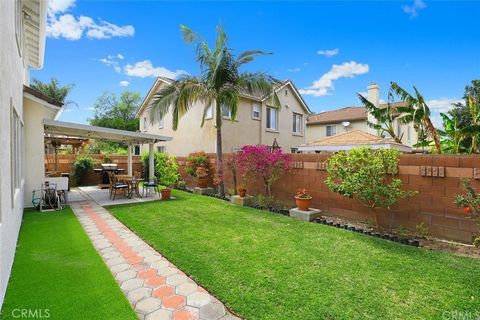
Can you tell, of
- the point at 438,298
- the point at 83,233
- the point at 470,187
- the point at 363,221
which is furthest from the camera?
the point at 363,221

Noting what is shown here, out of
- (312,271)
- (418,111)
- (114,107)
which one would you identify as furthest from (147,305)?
(114,107)

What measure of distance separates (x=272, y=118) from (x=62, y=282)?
64.1 feet

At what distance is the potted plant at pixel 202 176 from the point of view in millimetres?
14227

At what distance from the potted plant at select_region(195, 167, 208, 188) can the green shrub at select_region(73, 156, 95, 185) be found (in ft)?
26.9

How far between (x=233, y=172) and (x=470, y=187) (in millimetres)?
9190

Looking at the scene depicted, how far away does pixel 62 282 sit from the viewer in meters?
4.23

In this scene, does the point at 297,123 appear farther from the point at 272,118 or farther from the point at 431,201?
the point at 431,201

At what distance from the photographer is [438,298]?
3.89 metres

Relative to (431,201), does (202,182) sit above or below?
below

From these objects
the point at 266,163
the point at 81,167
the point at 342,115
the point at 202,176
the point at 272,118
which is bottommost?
the point at 202,176

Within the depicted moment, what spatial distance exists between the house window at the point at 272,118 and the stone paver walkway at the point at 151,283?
16549 millimetres

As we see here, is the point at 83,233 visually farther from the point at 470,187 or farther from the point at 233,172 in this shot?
the point at 470,187

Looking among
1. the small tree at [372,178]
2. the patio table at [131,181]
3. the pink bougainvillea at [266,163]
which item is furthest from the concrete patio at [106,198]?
the small tree at [372,178]

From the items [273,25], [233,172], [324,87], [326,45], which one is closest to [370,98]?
[326,45]
